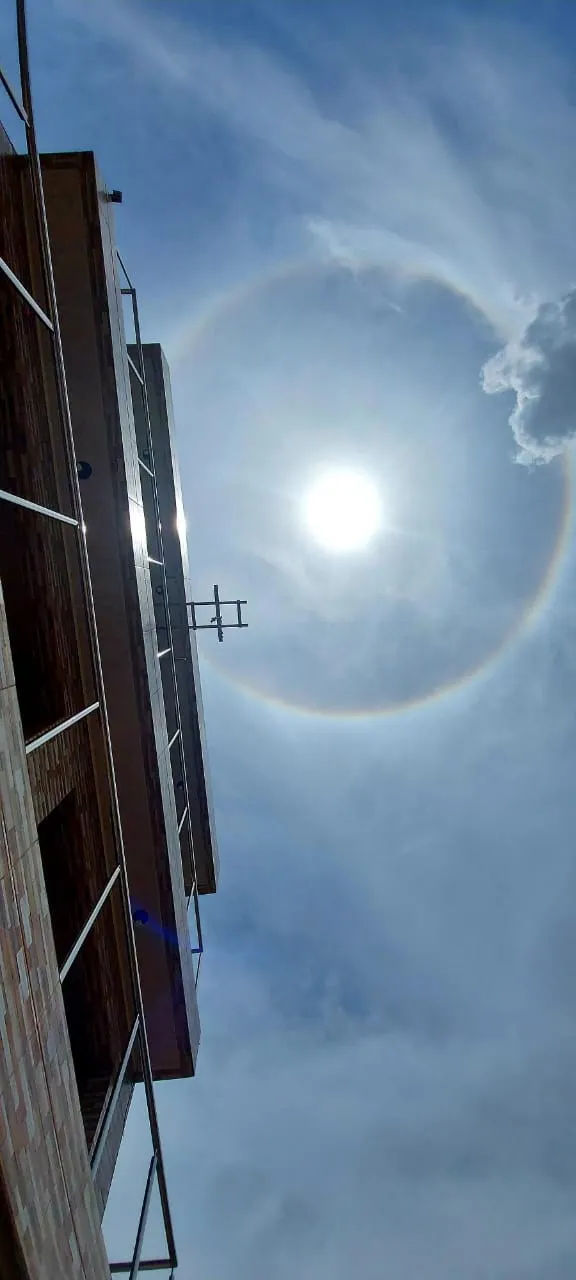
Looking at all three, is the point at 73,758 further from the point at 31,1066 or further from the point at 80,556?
the point at 31,1066

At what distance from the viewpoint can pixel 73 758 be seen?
8180 millimetres

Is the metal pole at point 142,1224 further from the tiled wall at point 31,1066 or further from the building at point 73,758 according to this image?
the tiled wall at point 31,1066

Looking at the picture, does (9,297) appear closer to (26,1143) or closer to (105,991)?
(26,1143)

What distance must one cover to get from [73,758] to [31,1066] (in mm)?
4011

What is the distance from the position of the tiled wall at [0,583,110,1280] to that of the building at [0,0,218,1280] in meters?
0.02

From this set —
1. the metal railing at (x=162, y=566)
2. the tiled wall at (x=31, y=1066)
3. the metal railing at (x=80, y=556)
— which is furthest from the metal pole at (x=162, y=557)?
the tiled wall at (x=31, y=1066)

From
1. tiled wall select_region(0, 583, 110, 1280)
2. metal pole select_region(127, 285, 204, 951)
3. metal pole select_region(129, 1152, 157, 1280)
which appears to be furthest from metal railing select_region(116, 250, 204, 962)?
tiled wall select_region(0, 583, 110, 1280)

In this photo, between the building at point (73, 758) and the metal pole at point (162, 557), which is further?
the metal pole at point (162, 557)

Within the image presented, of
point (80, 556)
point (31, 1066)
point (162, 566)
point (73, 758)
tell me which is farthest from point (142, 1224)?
point (162, 566)

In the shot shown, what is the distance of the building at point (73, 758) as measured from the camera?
181 inches

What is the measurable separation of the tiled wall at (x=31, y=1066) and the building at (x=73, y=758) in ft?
0.07

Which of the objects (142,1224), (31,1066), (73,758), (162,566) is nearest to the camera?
(31,1066)

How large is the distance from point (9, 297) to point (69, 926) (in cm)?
788

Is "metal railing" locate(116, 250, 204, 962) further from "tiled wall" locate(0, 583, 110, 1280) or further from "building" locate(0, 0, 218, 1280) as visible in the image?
"tiled wall" locate(0, 583, 110, 1280)
